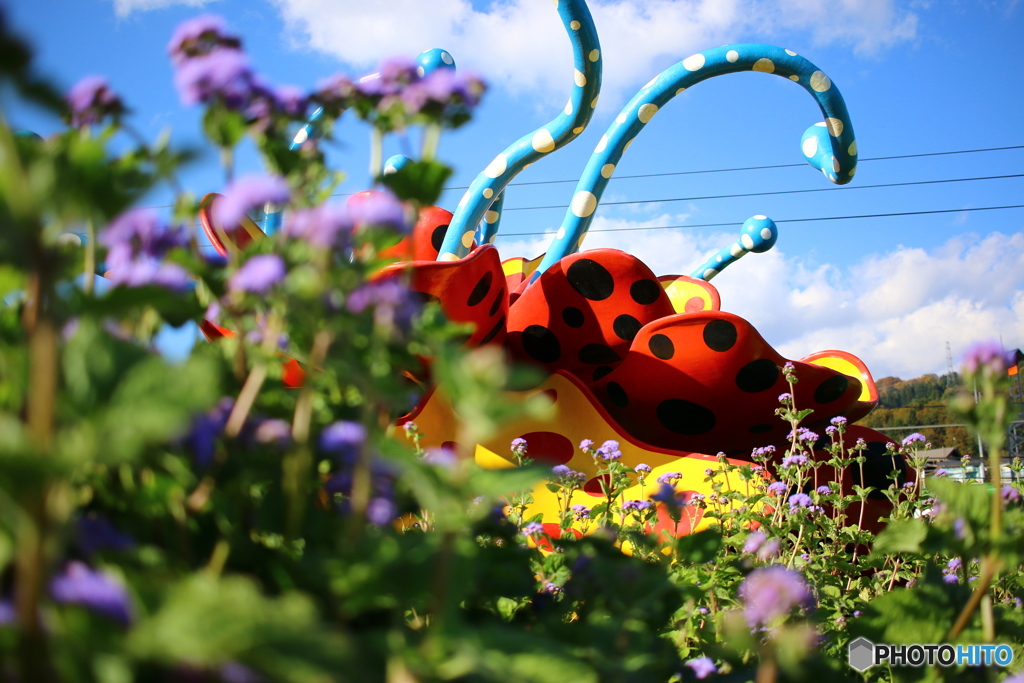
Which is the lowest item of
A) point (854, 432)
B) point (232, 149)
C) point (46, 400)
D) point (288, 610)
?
point (288, 610)

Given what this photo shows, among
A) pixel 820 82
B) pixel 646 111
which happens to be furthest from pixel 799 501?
pixel 820 82

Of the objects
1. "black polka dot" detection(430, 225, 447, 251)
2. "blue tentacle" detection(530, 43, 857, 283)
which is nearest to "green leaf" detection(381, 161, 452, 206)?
"blue tentacle" detection(530, 43, 857, 283)

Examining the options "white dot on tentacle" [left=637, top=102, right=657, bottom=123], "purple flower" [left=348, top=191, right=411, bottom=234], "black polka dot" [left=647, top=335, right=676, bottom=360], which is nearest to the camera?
"purple flower" [left=348, top=191, right=411, bottom=234]

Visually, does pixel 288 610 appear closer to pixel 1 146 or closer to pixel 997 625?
pixel 1 146

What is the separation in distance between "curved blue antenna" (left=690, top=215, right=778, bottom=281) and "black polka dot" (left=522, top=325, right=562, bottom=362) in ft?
11.4

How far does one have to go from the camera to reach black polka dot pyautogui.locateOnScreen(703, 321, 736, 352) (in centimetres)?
383

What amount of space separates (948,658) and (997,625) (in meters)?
0.15

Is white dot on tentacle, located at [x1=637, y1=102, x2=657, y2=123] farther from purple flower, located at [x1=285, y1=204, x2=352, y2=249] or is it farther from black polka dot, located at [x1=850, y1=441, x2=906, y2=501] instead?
purple flower, located at [x1=285, y1=204, x2=352, y2=249]

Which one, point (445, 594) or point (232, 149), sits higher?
point (232, 149)

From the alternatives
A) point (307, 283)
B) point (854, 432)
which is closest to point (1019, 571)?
point (854, 432)

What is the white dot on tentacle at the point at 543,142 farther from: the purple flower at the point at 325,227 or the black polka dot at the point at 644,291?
the purple flower at the point at 325,227

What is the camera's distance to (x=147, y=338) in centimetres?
112

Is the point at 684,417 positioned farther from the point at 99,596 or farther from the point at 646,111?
the point at 99,596

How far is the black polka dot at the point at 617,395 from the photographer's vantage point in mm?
4340
